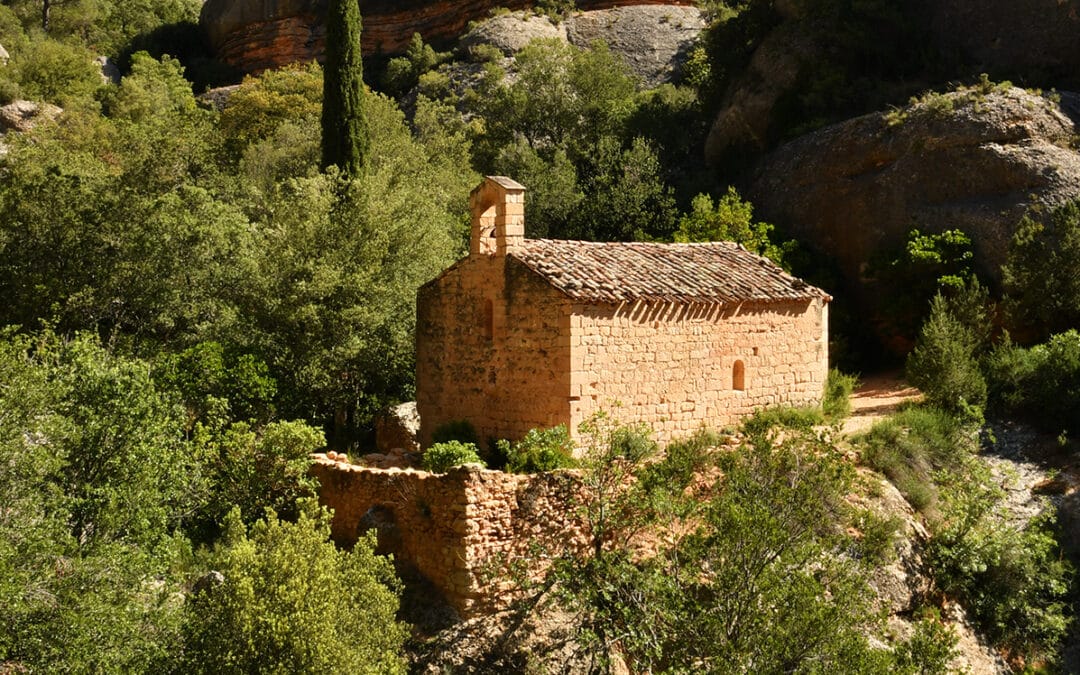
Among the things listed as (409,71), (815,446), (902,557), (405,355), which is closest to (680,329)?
(815,446)

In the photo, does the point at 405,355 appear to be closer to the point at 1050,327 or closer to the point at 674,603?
the point at 674,603

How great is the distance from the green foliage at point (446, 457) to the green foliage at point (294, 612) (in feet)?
13.4

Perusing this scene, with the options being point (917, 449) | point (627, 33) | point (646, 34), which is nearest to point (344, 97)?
point (917, 449)

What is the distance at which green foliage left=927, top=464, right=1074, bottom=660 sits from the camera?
21625mm

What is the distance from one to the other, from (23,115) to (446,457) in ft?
120

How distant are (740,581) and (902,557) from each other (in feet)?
20.3

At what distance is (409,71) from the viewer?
58.7 meters

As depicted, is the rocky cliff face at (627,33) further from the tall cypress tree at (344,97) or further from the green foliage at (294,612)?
the green foliage at (294,612)

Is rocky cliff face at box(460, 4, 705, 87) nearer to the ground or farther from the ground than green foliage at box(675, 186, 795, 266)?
farther from the ground

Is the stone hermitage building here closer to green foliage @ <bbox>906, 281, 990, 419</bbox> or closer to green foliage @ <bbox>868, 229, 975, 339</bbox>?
green foliage @ <bbox>906, 281, 990, 419</bbox>

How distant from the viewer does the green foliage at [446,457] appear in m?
21.1

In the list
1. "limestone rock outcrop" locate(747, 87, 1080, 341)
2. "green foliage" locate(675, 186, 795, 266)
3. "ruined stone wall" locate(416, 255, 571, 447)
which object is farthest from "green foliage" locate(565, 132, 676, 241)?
"ruined stone wall" locate(416, 255, 571, 447)

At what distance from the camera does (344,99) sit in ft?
110

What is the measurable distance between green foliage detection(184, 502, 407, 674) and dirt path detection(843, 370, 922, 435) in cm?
1216
